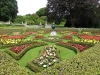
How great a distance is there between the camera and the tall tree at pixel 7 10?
54500mm

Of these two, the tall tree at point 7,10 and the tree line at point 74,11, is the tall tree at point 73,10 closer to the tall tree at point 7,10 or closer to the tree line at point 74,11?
the tree line at point 74,11

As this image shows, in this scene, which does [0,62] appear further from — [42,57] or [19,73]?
[42,57]

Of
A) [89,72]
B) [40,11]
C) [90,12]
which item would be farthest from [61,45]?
[40,11]

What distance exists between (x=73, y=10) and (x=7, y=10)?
22.4 meters

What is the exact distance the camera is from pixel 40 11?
279 ft

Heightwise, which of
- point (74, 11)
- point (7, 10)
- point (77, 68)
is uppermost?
point (7, 10)

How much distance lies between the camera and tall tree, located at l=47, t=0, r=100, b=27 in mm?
41188

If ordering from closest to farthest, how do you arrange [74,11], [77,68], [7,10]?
[77,68] < [74,11] < [7,10]

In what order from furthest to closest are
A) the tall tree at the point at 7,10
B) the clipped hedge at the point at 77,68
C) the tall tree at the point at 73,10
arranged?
1. the tall tree at the point at 7,10
2. the tall tree at the point at 73,10
3. the clipped hedge at the point at 77,68

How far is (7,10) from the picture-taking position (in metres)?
55.0

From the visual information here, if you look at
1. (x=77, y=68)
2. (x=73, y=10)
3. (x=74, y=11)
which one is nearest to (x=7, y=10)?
(x=73, y=10)

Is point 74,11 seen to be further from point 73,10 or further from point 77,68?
point 77,68

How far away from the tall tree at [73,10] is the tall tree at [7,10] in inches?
659

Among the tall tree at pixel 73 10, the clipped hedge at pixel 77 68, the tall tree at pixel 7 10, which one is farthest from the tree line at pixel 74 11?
the clipped hedge at pixel 77 68
